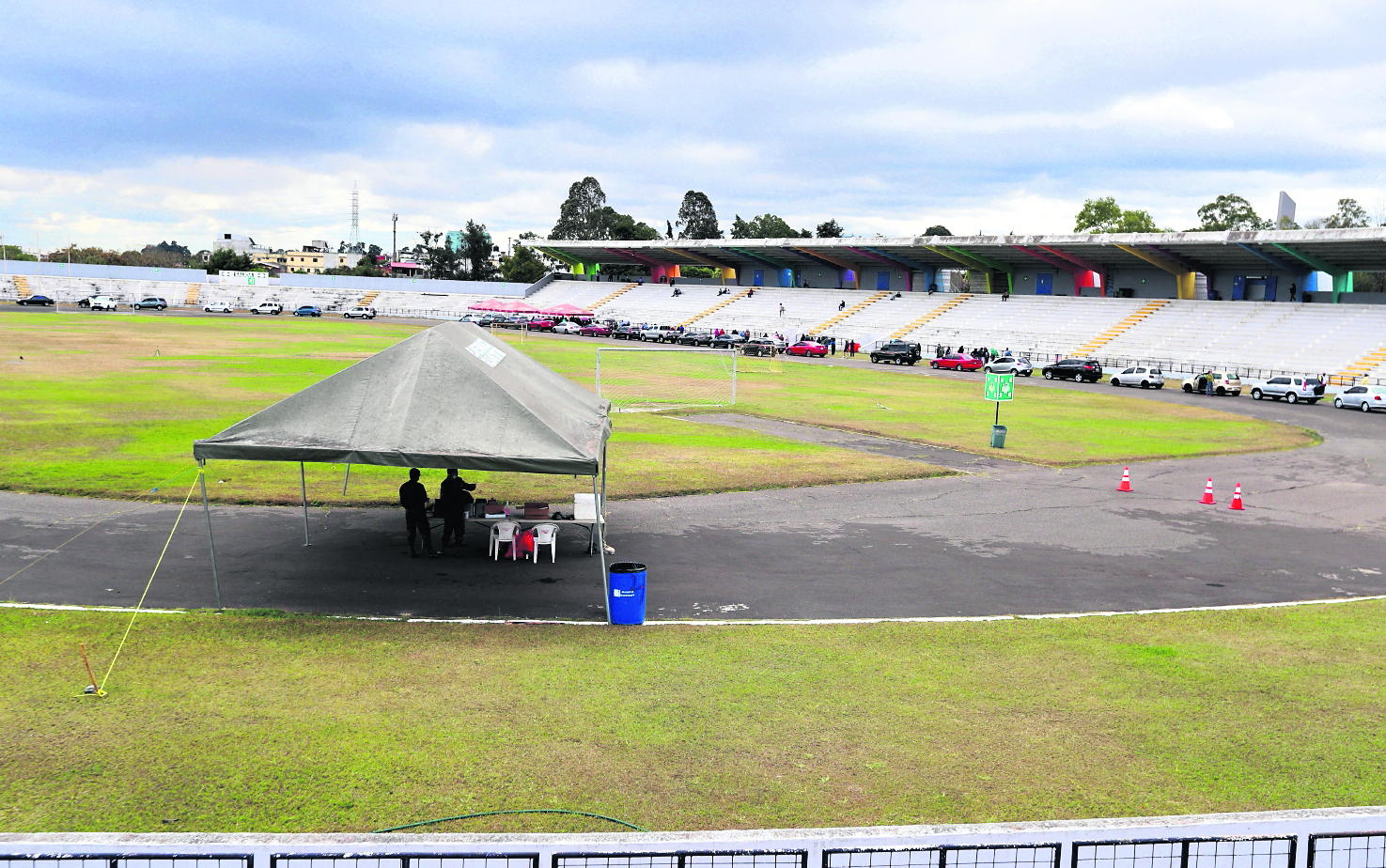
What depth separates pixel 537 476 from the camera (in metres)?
22.4

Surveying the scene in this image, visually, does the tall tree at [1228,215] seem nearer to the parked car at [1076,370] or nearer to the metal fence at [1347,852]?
the parked car at [1076,370]

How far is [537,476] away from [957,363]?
50.5m

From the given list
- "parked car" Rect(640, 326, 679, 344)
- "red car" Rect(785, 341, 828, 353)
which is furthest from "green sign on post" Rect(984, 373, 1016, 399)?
"parked car" Rect(640, 326, 679, 344)

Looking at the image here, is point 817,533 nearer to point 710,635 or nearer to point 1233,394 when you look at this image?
point 710,635

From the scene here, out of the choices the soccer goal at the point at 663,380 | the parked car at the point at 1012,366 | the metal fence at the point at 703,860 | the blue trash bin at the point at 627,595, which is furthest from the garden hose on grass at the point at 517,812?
the parked car at the point at 1012,366

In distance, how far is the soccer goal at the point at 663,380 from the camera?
39.3m

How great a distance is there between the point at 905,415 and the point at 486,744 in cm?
2991

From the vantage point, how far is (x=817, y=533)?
17.1 m

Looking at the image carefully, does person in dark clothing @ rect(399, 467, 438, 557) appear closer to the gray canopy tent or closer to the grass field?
the gray canopy tent

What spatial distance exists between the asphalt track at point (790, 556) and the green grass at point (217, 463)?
129 centimetres

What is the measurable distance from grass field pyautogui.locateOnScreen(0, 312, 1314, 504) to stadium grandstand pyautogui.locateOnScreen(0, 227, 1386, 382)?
2397 cm

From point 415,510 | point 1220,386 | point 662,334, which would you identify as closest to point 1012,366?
point 1220,386

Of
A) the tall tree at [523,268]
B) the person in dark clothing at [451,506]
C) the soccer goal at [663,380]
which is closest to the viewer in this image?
the person in dark clothing at [451,506]

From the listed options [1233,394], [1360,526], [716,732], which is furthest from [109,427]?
[1233,394]
